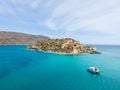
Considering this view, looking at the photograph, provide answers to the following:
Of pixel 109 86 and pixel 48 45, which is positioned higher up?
pixel 48 45

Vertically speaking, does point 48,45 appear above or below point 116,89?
above

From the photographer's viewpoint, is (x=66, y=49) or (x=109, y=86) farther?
(x=66, y=49)

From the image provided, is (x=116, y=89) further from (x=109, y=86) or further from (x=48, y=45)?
(x=48, y=45)

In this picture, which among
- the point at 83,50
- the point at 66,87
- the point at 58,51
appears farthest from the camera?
the point at 83,50

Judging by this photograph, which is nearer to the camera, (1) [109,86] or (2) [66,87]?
(2) [66,87]

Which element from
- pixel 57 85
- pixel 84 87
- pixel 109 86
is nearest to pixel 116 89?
pixel 109 86

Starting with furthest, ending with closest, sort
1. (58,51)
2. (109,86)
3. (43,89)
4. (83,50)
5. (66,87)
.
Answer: (83,50)
(58,51)
(109,86)
(66,87)
(43,89)

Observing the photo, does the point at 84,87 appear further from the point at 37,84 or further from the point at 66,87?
the point at 37,84

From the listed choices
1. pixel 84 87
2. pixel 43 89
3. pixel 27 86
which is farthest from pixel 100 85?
pixel 27 86

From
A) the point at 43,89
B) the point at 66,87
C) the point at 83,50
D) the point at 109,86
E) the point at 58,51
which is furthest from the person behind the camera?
the point at 83,50
